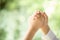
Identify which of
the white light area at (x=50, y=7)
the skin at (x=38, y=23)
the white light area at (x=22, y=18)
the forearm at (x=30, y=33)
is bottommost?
the forearm at (x=30, y=33)

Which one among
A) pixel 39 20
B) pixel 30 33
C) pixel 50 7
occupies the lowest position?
pixel 30 33

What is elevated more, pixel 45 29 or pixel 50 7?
pixel 50 7

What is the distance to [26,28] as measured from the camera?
158 centimetres

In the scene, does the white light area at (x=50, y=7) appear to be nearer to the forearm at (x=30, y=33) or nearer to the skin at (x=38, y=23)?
the skin at (x=38, y=23)

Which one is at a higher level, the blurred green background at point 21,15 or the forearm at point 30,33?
the blurred green background at point 21,15

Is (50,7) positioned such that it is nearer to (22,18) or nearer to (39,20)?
(39,20)

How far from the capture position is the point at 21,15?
5.32ft

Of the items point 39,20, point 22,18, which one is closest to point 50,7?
point 39,20

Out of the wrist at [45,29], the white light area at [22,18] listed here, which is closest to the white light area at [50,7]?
the wrist at [45,29]

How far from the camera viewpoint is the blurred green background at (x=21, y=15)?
5.03 ft

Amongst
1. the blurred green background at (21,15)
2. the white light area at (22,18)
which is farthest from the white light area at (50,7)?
the white light area at (22,18)

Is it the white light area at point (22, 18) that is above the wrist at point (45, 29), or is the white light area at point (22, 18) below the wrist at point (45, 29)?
above

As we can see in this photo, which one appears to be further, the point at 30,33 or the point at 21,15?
the point at 21,15

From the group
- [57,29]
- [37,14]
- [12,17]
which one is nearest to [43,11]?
[37,14]
